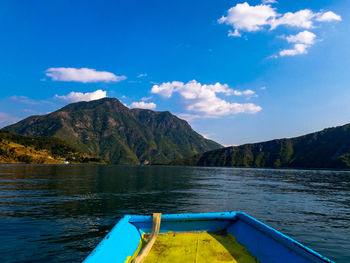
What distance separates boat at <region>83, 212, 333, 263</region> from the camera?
709cm

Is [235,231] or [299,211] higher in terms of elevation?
[235,231]

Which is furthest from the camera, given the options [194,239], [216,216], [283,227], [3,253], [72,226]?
[283,227]

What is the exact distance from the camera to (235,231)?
10.6m

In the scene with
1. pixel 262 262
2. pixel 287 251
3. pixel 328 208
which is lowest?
pixel 328 208

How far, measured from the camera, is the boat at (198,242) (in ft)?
23.3

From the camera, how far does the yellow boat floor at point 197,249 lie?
7.85 m

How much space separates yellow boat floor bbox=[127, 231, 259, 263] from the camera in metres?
7.85

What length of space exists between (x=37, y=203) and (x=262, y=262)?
97.2 ft

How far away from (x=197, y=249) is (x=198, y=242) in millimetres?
726

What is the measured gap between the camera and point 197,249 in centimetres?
863

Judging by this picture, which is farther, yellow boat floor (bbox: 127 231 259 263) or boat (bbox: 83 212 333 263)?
yellow boat floor (bbox: 127 231 259 263)

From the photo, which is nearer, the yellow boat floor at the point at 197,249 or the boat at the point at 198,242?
the boat at the point at 198,242

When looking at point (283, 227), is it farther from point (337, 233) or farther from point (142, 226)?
point (142, 226)

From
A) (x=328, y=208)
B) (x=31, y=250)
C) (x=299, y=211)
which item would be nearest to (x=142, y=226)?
(x=31, y=250)
